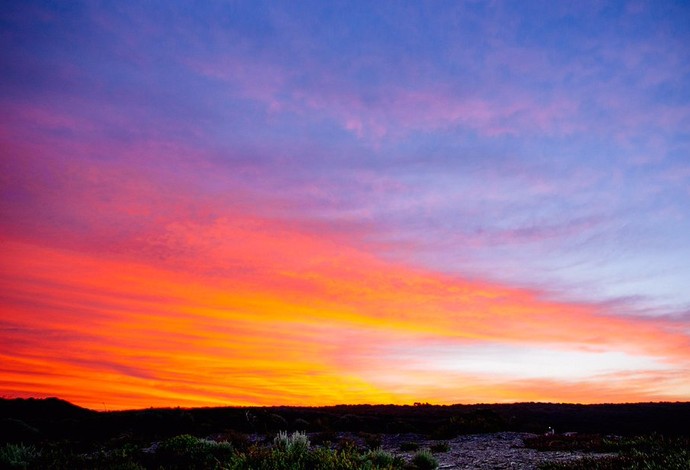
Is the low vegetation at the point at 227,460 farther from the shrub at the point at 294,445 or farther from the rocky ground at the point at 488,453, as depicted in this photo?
the rocky ground at the point at 488,453

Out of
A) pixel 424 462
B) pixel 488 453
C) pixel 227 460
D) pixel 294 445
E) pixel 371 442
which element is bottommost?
pixel 371 442

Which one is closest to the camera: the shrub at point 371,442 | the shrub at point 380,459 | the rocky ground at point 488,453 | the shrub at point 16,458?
the shrub at point 16,458

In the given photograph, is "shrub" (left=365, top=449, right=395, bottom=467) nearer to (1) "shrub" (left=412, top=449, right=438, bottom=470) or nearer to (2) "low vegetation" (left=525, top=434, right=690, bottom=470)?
(1) "shrub" (left=412, top=449, right=438, bottom=470)

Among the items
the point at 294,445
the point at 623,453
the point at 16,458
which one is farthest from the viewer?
the point at 623,453

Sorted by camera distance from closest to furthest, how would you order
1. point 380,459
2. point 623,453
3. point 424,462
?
point 380,459
point 424,462
point 623,453

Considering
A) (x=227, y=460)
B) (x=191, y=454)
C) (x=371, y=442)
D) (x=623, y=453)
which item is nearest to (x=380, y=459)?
(x=227, y=460)

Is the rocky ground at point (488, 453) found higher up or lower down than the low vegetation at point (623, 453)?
lower down

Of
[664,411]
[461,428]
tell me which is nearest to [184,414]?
[461,428]

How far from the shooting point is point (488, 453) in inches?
803

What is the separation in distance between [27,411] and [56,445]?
19.9m

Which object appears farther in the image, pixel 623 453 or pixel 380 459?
pixel 623 453

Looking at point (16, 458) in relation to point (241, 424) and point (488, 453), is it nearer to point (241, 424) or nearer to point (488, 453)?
point (488, 453)

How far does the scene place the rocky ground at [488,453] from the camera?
54.7 feet

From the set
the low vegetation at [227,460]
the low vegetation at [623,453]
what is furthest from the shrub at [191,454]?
the low vegetation at [623,453]
